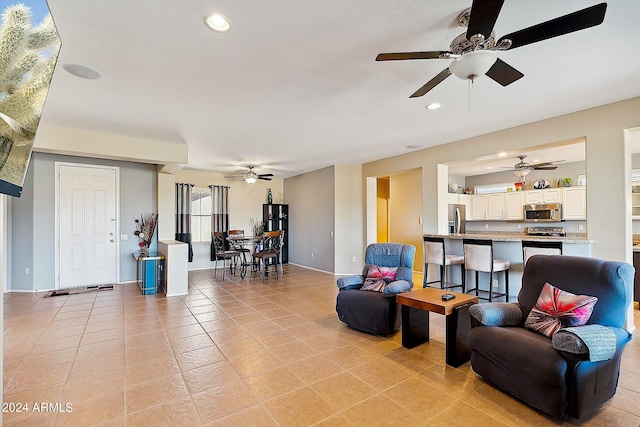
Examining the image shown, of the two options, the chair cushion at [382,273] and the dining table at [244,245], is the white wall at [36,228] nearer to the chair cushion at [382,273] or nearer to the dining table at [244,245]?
the dining table at [244,245]

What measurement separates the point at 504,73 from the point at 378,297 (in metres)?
2.40

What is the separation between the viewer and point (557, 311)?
89.8 inches

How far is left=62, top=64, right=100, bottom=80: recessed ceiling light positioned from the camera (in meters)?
2.54

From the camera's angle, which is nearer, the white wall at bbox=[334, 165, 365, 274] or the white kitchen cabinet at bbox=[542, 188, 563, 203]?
the white kitchen cabinet at bbox=[542, 188, 563, 203]

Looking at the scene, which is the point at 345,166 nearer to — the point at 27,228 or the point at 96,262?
the point at 96,262

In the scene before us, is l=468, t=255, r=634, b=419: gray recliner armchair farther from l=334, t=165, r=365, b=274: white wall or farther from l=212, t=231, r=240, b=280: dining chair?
l=212, t=231, r=240, b=280: dining chair

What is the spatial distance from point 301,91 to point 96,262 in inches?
212

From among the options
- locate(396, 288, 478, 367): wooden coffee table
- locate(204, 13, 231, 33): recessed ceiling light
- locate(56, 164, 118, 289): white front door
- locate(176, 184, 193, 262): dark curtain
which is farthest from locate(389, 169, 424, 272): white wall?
locate(56, 164, 118, 289): white front door

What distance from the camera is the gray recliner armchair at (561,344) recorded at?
190cm

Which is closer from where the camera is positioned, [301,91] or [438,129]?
[301,91]

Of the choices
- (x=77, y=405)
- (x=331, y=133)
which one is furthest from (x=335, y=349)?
(x=331, y=133)

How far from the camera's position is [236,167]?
23.8 feet

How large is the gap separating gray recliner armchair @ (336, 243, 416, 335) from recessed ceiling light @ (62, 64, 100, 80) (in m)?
3.31

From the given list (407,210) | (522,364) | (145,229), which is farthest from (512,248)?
Result: (145,229)
